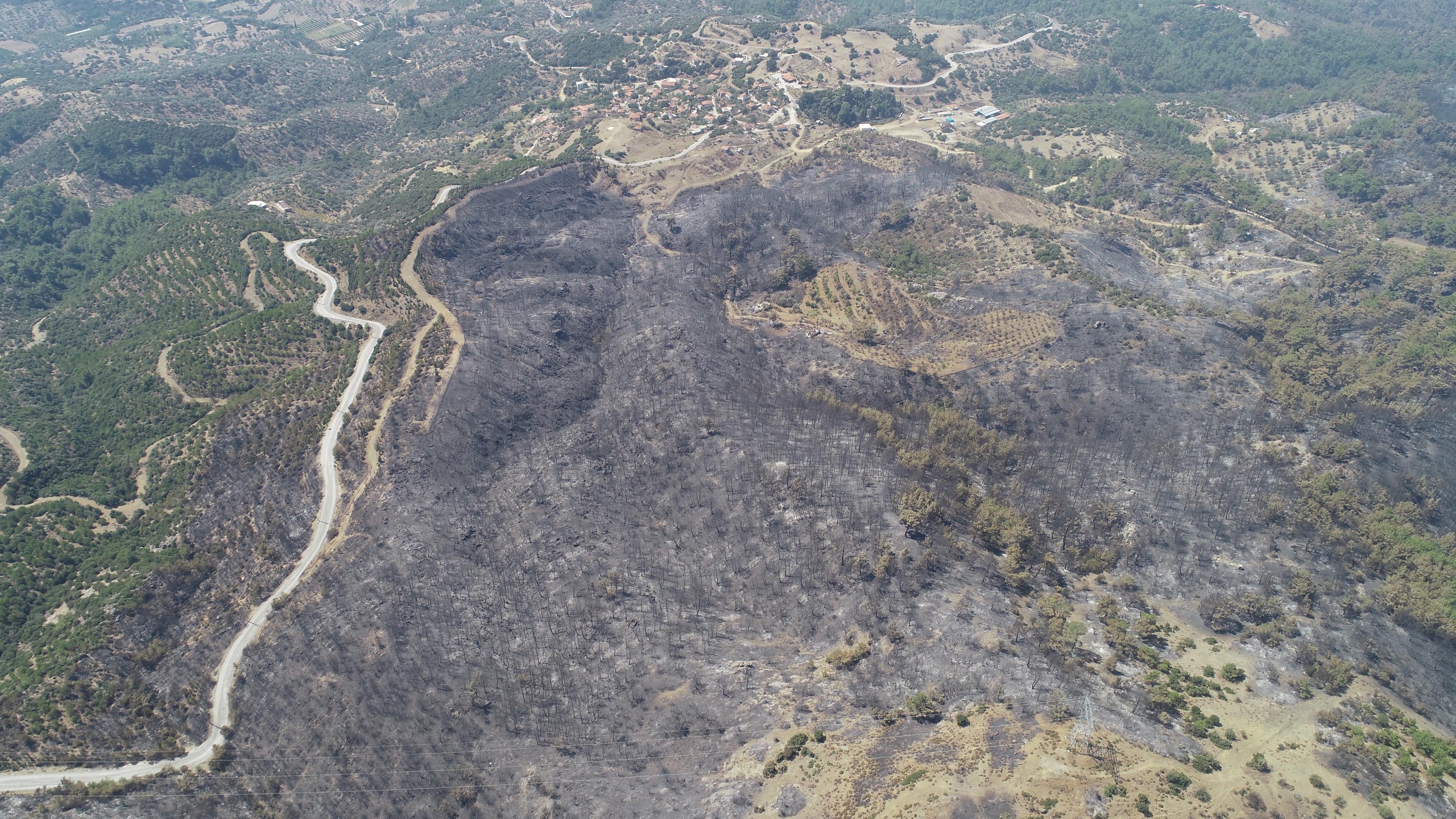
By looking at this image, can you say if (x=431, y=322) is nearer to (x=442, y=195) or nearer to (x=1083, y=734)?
(x=442, y=195)

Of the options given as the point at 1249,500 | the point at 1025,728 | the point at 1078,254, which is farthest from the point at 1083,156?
the point at 1025,728

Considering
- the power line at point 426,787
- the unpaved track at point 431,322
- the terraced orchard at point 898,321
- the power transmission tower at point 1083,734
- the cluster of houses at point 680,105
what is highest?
the cluster of houses at point 680,105

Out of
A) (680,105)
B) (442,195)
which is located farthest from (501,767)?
(680,105)

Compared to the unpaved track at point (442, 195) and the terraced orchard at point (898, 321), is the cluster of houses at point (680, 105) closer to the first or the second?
the unpaved track at point (442, 195)

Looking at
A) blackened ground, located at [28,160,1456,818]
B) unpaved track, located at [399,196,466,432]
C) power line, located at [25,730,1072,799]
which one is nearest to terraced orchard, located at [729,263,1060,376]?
blackened ground, located at [28,160,1456,818]

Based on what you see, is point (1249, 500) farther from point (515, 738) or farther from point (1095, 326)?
point (515, 738)

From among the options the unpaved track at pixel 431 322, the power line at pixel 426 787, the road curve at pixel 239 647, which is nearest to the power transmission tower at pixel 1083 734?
the power line at pixel 426 787

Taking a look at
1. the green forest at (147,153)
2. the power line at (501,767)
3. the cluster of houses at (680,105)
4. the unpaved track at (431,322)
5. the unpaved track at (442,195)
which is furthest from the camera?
the cluster of houses at (680,105)

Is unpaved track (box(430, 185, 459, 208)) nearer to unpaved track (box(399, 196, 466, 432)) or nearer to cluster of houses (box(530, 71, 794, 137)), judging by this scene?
unpaved track (box(399, 196, 466, 432))
